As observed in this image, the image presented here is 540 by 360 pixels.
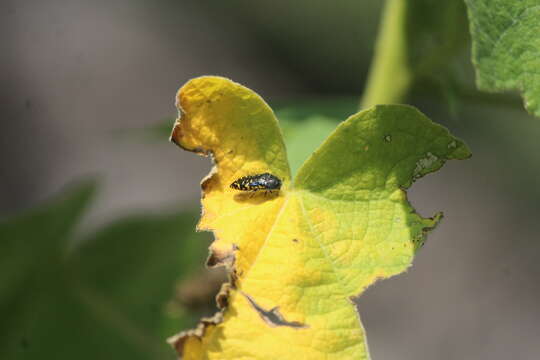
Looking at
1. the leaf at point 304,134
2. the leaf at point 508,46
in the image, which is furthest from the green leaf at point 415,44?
the leaf at point 508,46

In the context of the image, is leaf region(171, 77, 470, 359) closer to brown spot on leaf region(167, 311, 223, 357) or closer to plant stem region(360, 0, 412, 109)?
brown spot on leaf region(167, 311, 223, 357)

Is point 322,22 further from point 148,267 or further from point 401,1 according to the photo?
point 401,1

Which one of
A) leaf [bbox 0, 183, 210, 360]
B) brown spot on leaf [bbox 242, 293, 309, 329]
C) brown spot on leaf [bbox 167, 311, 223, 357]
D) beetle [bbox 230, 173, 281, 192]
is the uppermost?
beetle [bbox 230, 173, 281, 192]

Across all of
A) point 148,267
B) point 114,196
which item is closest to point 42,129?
point 114,196

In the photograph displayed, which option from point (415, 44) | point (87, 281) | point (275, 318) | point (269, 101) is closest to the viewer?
point (275, 318)

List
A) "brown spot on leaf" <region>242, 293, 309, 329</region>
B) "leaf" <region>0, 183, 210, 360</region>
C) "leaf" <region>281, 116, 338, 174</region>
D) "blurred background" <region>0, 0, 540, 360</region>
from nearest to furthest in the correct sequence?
"brown spot on leaf" <region>242, 293, 309, 329</region>, "leaf" <region>281, 116, 338, 174</region>, "leaf" <region>0, 183, 210, 360</region>, "blurred background" <region>0, 0, 540, 360</region>

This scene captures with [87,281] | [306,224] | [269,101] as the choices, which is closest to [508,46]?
[306,224]

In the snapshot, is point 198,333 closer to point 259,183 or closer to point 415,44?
point 259,183

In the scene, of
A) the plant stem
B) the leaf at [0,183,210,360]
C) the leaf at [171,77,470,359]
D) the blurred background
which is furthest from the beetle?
the blurred background
